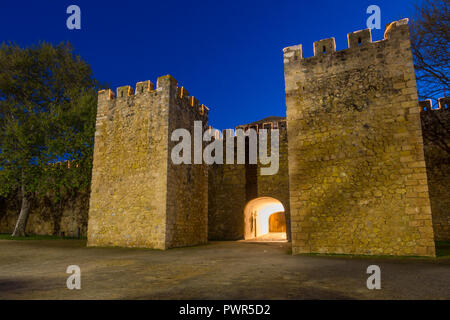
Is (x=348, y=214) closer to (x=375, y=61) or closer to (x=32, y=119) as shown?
(x=375, y=61)

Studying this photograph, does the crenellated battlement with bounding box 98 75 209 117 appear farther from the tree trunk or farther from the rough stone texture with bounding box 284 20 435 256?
the tree trunk

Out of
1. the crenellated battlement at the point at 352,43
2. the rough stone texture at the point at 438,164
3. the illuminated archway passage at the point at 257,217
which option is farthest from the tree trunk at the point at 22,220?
the rough stone texture at the point at 438,164

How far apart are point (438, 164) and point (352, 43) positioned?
29.7 ft

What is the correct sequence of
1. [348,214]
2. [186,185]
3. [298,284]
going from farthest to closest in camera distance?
[186,185] < [348,214] < [298,284]

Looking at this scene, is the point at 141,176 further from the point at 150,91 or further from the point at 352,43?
the point at 352,43

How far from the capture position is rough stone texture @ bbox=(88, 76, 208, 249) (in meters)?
10.6

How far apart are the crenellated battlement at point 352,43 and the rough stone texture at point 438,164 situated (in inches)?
276

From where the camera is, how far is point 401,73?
7.84 metres

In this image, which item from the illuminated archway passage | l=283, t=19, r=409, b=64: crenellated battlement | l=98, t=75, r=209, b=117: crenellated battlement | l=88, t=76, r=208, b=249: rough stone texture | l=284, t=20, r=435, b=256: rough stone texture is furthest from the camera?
the illuminated archway passage

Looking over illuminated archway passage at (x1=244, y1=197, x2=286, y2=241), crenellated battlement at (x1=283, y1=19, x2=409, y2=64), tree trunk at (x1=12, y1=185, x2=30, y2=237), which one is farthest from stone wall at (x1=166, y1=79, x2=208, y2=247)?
tree trunk at (x1=12, y1=185, x2=30, y2=237)

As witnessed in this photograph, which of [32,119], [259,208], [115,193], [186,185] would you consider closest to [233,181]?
[259,208]

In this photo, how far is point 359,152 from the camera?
7.95 meters

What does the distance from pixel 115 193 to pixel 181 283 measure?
8.20 meters

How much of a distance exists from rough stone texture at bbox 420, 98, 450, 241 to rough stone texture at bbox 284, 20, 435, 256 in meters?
7.05
